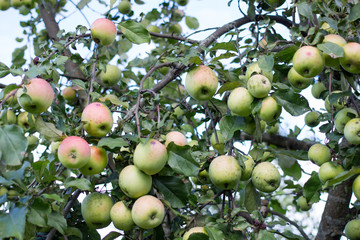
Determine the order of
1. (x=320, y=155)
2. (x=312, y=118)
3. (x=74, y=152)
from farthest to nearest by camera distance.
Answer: (x=312, y=118) → (x=320, y=155) → (x=74, y=152)

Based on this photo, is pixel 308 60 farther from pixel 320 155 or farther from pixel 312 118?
pixel 312 118

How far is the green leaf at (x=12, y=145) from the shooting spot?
3.46 ft

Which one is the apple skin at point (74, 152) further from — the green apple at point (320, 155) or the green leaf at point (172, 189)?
the green apple at point (320, 155)

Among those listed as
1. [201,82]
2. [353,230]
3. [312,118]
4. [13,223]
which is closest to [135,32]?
[201,82]

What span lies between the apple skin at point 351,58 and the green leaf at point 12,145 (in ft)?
3.12

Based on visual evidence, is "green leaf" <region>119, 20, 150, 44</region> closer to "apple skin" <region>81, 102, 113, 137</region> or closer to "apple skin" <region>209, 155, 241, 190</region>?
"apple skin" <region>81, 102, 113, 137</region>

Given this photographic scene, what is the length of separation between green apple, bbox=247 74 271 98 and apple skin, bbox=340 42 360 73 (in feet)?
0.77

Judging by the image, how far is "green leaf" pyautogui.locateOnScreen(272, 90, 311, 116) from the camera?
4.43ft

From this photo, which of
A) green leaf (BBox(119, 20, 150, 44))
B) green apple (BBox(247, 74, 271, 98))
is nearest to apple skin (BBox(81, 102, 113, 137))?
green leaf (BBox(119, 20, 150, 44))

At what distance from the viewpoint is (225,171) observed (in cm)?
129

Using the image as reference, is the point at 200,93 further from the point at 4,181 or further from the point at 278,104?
the point at 4,181

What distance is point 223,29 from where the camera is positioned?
179 centimetres

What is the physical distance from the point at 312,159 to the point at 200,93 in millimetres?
539

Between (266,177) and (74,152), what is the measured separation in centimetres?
64
